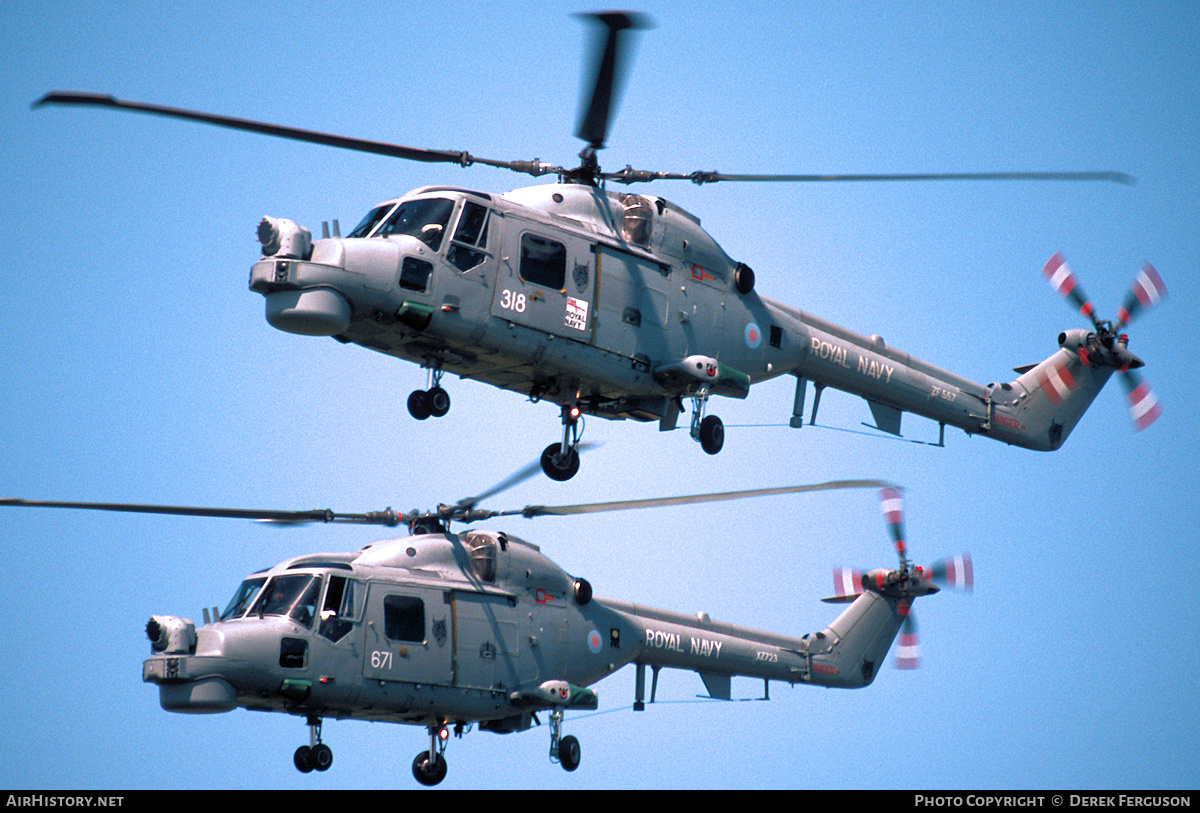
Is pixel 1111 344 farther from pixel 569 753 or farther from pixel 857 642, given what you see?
pixel 569 753

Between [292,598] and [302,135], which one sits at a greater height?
[302,135]

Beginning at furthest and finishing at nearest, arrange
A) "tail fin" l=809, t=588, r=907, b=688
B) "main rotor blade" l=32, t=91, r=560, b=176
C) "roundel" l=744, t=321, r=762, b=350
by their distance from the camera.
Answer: "tail fin" l=809, t=588, r=907, b=688 → "roundel" l=744, t=321, r=762, b=350 → "main rotor blade" l=32, t=91, r=560, b=176

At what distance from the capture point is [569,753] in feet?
93.5

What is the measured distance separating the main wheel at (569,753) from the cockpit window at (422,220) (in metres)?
9.96

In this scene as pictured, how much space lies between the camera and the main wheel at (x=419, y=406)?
24234 millimetres

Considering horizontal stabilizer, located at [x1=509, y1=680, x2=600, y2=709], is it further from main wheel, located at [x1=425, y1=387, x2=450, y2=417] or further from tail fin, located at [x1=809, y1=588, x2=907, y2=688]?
tail fin, located at [x1=809, y1=588, x2=907, y2=688]

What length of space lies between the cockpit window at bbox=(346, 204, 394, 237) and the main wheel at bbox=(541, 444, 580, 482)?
4.59 meters

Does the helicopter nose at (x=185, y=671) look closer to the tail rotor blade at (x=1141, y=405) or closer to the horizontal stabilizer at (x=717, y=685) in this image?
the horizontal stabilizer at (x=717, y=685)

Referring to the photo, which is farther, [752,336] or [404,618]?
[752,336]

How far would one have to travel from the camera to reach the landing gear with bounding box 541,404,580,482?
25.3 metres

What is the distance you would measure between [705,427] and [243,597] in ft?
26.5

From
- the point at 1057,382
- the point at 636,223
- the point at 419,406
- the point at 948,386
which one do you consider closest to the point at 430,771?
the point at 419,406

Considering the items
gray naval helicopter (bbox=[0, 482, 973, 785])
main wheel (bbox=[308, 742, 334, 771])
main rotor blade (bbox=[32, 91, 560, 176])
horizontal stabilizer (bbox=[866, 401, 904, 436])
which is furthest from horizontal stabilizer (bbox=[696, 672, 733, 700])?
main rotor blade (bbox=[32, 91, 560, 176])
